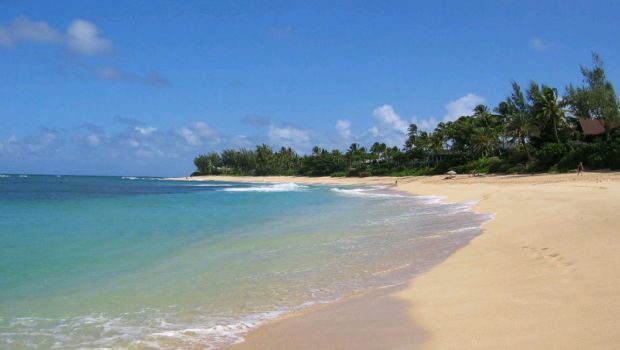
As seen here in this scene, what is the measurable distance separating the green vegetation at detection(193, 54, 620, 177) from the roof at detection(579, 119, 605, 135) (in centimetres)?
45

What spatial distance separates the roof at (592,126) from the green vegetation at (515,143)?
448 mm

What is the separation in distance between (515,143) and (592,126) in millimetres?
13678

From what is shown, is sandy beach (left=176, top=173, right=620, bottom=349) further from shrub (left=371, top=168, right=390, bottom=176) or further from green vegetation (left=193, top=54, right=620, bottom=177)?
shrub (left=371, top=168, right=390, bottom=176)

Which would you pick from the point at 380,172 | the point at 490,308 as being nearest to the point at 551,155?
the point at 490,308

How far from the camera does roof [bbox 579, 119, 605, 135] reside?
46.9m

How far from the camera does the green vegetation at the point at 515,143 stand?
140 ft

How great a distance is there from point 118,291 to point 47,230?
35.7 ft

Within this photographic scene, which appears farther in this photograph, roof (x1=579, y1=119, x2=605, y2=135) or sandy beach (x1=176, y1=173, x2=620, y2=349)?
roof (x1=579, y1=119, x2=605, y2=135)

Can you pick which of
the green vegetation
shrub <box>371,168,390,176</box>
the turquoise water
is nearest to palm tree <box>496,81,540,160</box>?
the green vegetation

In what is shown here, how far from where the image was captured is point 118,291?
7.65 meters

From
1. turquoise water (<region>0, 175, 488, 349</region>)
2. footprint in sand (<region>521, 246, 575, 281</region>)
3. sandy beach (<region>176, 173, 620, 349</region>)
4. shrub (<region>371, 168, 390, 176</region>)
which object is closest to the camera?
sandy beach (<region>176, 173, 620, 349</region>)

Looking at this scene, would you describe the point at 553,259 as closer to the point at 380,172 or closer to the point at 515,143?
the point at 515,143

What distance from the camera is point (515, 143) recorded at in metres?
61.6

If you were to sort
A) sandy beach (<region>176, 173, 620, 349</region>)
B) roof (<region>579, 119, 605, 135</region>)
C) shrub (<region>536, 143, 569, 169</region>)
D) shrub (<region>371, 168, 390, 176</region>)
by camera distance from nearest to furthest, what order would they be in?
1. sandy beach (<region>176, 173, 620, 349</region>)
2. shrub (<region>536, 143, 569, 169</region>)
3. roof (<region>579, 119, 605, 135</region>)
4. shrub (<region>371, 168, 390, 176</region>)
